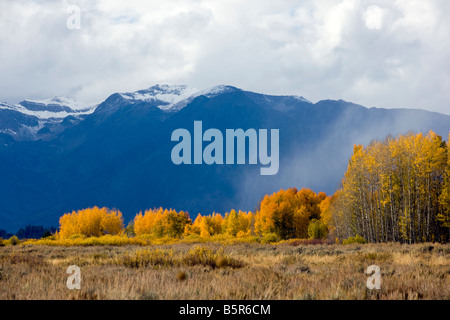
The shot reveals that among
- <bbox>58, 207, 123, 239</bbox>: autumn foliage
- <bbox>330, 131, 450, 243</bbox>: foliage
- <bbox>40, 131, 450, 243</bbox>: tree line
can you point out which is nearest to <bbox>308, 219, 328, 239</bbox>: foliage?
<bbox>40, 131, 450, 243</bbox>: tree line

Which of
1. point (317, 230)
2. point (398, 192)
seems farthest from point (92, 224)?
point (398, 192)

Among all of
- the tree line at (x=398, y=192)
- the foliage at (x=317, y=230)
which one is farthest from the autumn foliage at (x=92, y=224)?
the tree line at (x=398, y=192)

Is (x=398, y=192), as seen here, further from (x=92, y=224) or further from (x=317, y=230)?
(x=92, y=224)

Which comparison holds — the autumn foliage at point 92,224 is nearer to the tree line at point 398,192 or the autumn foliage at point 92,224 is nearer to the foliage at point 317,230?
the foliage at point 317,230

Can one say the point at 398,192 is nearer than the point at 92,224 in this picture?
Yes

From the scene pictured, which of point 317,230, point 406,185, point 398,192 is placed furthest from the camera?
point 317,230

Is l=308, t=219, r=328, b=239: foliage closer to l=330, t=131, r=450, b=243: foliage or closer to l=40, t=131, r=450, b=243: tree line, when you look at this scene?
l=40, t=131, r=450, b=243: tree line

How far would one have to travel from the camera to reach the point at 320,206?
8275 centimetres

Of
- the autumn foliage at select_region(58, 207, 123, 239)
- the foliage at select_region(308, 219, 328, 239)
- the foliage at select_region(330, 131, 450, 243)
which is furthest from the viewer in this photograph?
the autumn foliage at select_region(58, 207, 123, 239)
